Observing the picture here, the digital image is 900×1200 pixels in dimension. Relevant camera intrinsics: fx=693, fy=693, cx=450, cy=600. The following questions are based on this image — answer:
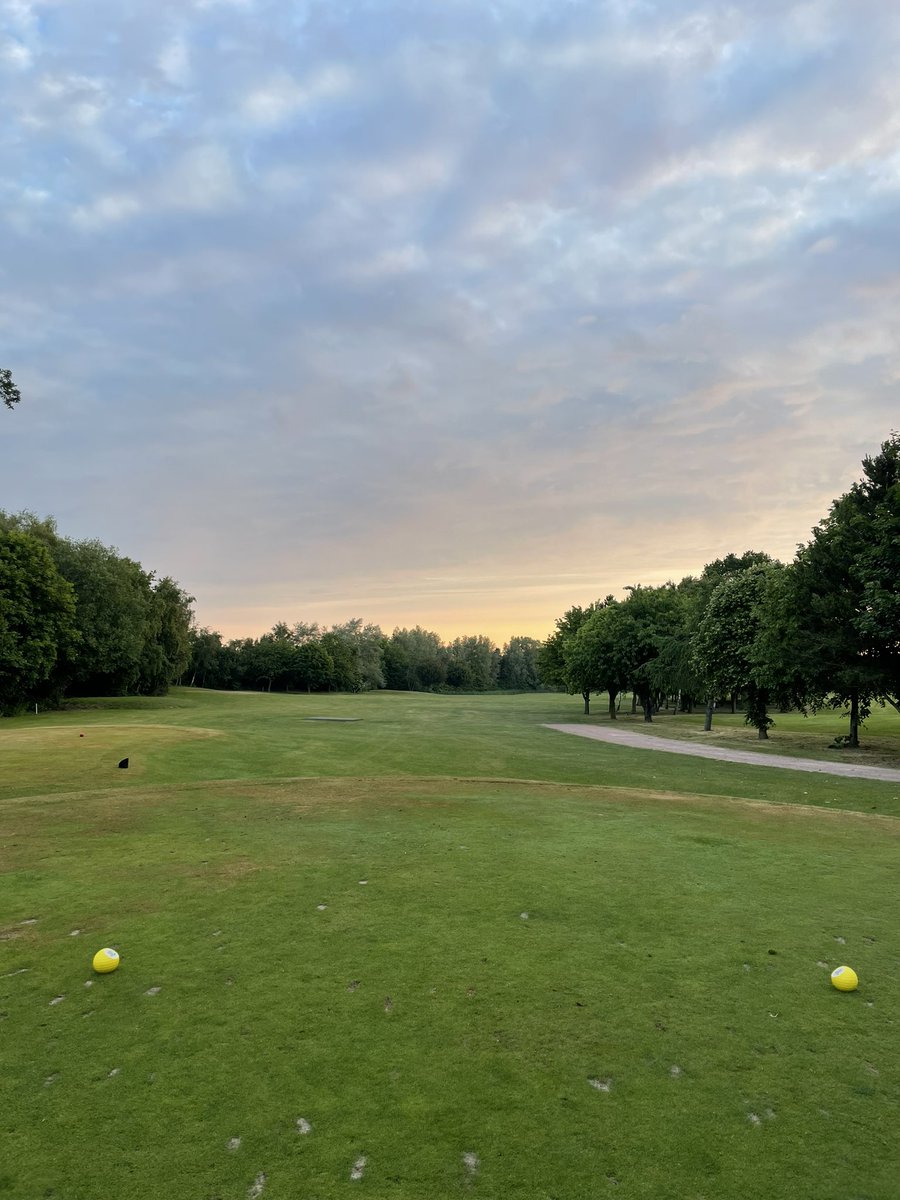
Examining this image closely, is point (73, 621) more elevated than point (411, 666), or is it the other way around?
point (73, 621)

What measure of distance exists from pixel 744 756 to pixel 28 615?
47.3 m

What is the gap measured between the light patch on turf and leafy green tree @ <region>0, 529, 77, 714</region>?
5225 centimetres

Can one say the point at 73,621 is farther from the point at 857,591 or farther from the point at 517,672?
the point at 517,672

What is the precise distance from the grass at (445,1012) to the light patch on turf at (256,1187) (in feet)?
0.11

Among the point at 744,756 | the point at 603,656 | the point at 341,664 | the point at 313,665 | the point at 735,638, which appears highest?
the point at 735,638

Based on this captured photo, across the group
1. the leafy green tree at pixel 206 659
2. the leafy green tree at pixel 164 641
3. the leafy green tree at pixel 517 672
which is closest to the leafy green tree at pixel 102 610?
the leafy green tree at pixel 164 641

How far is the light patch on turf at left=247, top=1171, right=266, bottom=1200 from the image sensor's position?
11.3 ft

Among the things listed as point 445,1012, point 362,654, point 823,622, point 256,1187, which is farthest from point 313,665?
point 256,1187

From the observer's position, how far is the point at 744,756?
99.6 feet

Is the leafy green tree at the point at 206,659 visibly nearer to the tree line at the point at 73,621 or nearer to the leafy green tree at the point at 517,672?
the tree line at the point at 73,621

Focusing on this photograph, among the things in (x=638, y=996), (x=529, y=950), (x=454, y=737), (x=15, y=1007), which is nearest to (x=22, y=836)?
(x=15, y=1007)

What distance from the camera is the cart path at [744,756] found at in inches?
960

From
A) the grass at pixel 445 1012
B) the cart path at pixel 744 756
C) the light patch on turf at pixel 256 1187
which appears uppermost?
the light patch on turf at pixel 256 1187

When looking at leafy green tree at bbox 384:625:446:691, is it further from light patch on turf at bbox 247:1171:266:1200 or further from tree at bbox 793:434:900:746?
light patch on turf at bbox 247:1171:266:1200
